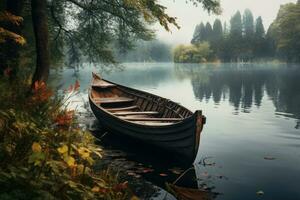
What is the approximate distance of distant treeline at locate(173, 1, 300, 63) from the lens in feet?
309

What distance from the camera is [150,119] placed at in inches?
533

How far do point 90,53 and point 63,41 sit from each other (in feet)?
5.29

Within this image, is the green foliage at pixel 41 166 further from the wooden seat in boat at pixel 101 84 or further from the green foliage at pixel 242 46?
the green foliage at pixel 242 46

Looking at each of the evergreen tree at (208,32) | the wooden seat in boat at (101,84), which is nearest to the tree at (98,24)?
the wooden seat in boat at (101,84)

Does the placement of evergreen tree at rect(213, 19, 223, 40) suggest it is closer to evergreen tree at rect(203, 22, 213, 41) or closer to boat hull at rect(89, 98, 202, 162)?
evergreen tree at rect(203, 22, 213, 41)

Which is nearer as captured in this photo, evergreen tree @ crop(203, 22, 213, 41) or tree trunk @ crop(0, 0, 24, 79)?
tree trunk @ crop(0, 0, 24, 79)

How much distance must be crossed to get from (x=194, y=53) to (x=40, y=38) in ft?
408

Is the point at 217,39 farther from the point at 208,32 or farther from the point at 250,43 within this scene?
the point at 250,43

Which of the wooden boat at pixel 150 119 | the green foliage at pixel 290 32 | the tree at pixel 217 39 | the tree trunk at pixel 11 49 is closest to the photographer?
the wooden boat at pixel 150 119

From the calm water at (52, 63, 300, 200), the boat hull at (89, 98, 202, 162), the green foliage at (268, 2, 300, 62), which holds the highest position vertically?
the green foliage at (268, 2, 300, 62)

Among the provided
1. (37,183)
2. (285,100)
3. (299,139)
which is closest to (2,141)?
(37,183)

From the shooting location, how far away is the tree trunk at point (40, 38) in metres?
9.86

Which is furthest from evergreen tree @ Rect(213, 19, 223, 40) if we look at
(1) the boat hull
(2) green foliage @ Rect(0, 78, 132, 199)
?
(2) green foliage @ Rect(0, 78, 132, 199)

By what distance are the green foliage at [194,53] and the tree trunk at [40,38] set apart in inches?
4591
